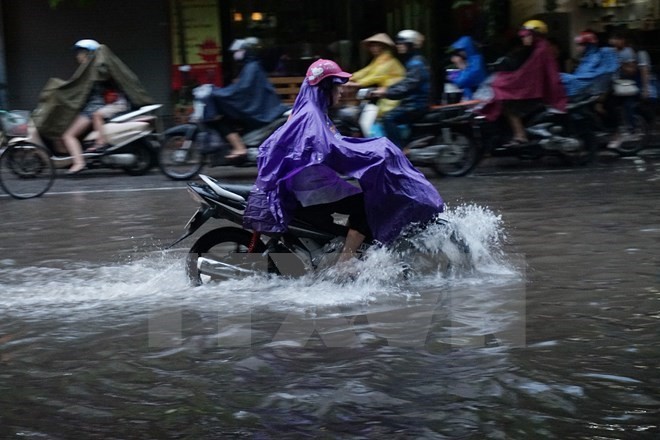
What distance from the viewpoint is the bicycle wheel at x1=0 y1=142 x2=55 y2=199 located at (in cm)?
1231

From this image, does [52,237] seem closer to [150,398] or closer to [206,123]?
[206,123]

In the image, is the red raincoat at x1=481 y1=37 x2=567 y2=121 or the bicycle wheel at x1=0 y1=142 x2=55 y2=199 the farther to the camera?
the red raincoat at x1=481 y1=37 x2=567 y2=121

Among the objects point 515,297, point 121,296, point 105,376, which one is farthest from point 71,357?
point 515,297

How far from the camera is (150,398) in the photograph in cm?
477

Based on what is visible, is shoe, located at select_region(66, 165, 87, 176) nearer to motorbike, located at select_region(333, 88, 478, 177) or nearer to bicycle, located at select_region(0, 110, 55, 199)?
bicycle, located at select_region(0, 110, 55, 199)

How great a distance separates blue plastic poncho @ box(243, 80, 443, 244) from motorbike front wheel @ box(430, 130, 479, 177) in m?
6.33

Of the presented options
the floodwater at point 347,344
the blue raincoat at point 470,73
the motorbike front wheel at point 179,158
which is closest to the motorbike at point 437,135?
the blue raincoat at point 470,73

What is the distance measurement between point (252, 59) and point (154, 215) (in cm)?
352

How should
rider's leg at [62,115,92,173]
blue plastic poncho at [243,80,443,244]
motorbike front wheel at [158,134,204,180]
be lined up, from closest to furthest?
1. blue plastic poncho at [243,80,443,244]
2. motorbike front wheel at [158,134,204,180]
3. rider's leg at [62,115,92,173]

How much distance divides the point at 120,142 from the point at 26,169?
1424mm

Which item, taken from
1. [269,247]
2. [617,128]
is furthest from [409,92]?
[269,247]

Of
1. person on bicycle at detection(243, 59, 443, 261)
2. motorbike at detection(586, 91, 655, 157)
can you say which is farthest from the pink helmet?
motorbike at detection(586, 91, 655, 157)

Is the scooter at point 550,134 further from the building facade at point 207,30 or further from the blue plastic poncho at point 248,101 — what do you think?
the building facade at point 207,30

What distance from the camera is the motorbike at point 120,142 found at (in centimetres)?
1359
